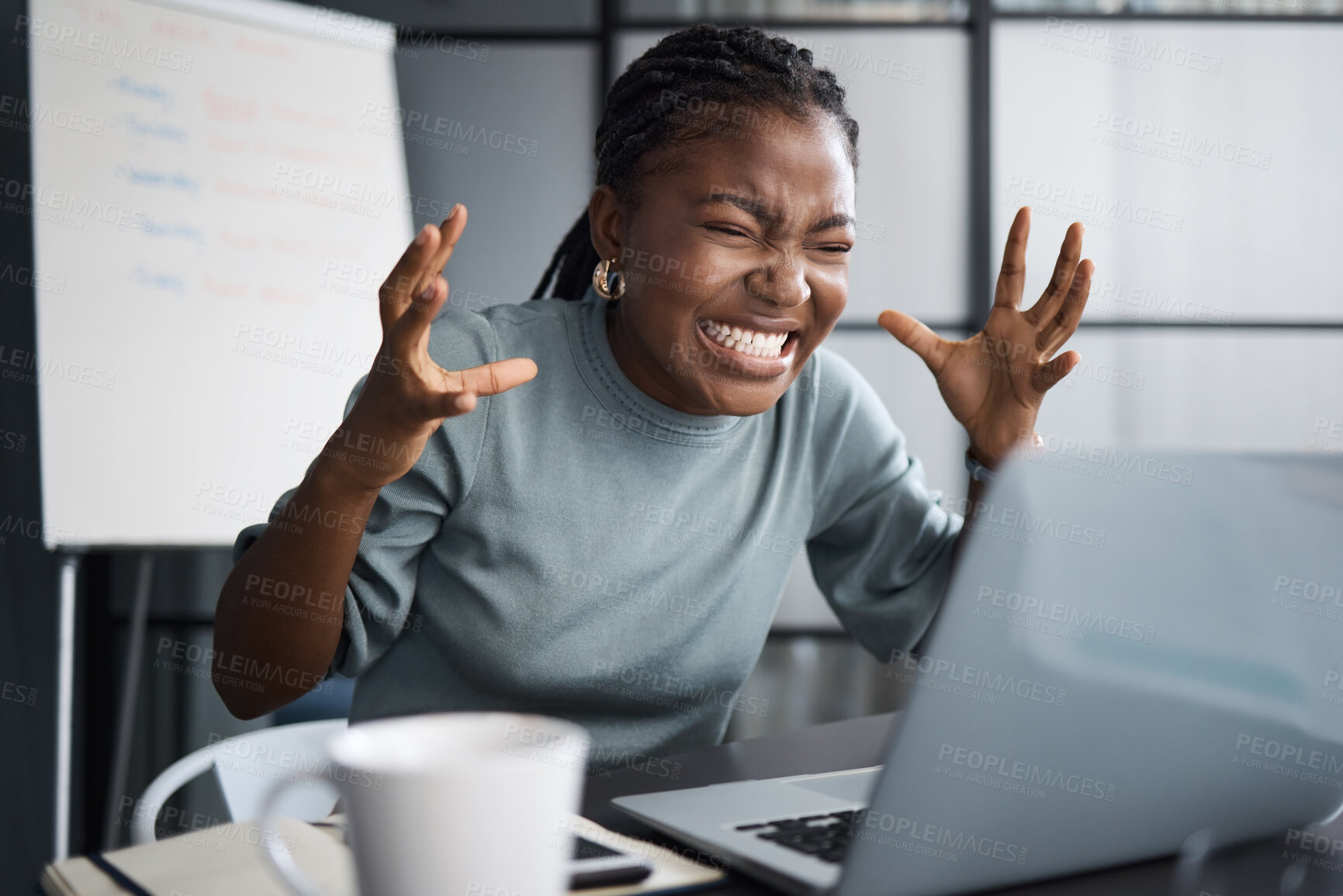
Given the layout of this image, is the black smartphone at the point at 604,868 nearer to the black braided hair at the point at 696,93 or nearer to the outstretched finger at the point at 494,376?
the outstretched finger at the point at 494,376

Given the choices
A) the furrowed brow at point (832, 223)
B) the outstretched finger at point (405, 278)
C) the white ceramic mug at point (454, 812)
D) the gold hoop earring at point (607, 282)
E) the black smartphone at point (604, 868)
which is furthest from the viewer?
the gold hoop earring at point (607, 282)

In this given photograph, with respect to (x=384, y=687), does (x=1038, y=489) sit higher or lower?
higher

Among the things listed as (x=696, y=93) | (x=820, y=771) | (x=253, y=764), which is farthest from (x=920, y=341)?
(x=253, y=764)

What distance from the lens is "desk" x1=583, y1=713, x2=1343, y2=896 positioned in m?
0.56

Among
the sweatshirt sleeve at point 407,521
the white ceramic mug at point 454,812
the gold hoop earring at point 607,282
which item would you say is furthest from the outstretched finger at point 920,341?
the white ceramic mug at point 454,812

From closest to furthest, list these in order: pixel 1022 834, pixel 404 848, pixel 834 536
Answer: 1. pixel 404 848
2. pixel 1022 834
3. pixel 834 536

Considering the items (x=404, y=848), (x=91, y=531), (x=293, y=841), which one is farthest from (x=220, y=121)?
(x=404, y=848)

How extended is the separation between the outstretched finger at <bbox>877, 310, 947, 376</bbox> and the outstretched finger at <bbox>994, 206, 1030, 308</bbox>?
0.24 feet

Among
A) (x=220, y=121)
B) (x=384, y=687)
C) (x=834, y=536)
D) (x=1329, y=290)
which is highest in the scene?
(x=220, y=121)

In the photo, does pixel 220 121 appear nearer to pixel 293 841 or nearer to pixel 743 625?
pixel 743 625

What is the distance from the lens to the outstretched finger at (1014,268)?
109 centimetres

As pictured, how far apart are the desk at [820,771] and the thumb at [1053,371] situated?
0.37m

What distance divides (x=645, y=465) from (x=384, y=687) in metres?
0.36

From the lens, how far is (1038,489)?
412 millimetres
